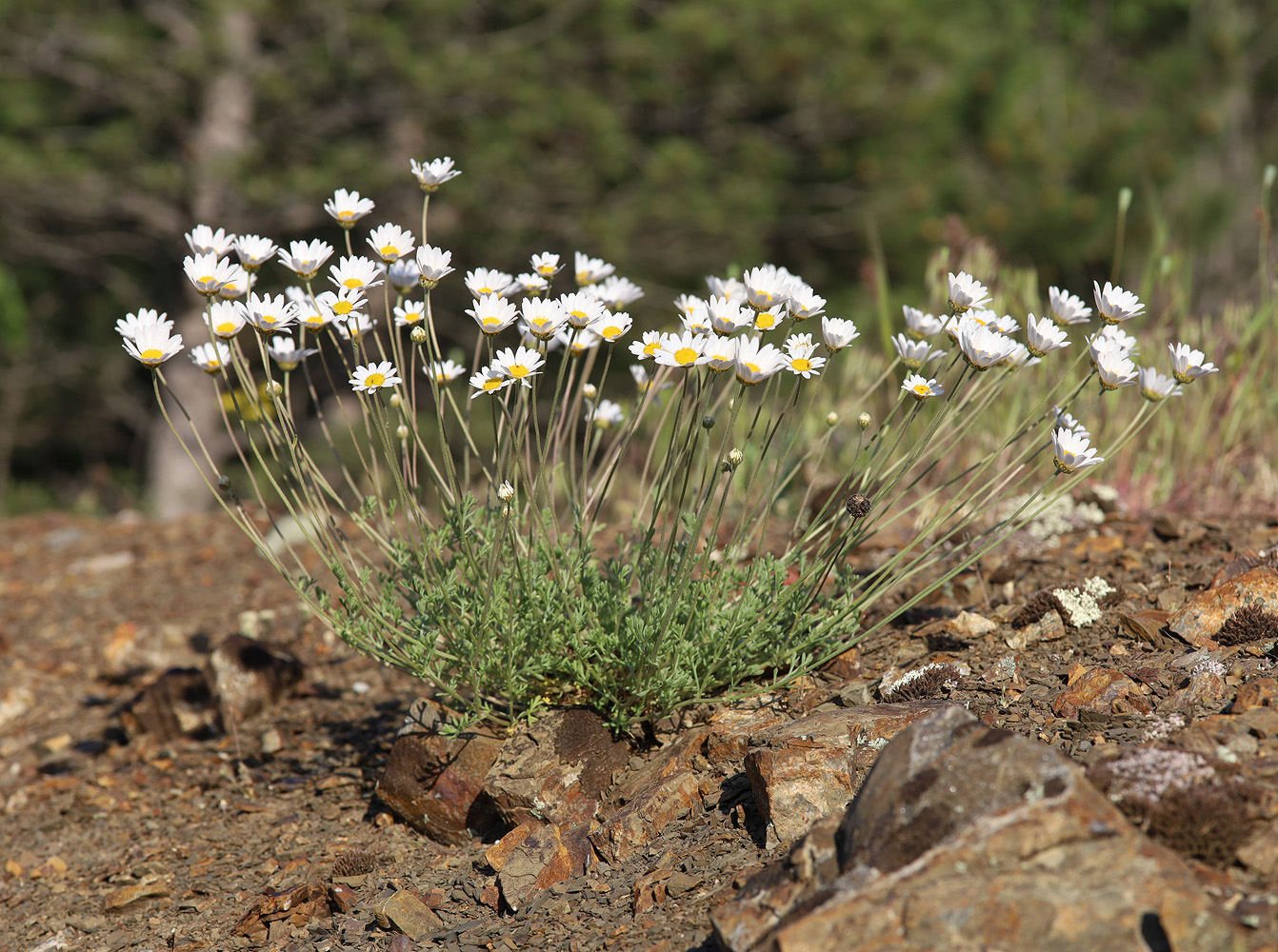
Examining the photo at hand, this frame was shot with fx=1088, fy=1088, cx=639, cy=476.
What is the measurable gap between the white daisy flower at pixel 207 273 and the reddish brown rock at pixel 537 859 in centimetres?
154

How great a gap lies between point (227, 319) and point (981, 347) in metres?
1.84

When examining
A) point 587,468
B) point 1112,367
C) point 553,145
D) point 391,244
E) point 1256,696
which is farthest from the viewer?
point 553,145

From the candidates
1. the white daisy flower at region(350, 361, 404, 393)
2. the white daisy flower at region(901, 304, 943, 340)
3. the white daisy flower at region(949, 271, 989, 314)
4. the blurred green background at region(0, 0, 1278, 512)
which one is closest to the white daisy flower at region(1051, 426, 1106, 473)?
the white daisy flower at region(949, 271, 989, 314)

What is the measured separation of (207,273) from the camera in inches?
103

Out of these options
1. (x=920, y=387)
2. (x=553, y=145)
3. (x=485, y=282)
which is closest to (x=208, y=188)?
(x=553, y=145)

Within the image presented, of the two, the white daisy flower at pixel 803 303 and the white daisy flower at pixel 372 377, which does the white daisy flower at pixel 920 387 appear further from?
the white daisy flower at pixel 372 377

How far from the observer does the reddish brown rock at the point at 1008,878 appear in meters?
1.80

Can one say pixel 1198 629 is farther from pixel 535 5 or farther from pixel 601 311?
pixel 535 5

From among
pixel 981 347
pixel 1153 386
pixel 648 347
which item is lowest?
pixel 1153 386

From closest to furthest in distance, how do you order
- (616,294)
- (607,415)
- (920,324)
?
1. (920,324)
2. (616,294)
3. (607,415)

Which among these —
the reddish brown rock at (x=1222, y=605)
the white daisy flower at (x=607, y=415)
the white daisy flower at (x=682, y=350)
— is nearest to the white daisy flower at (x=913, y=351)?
the white daisy flower at (x=682, y=350)

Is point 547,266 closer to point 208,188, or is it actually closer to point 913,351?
point 913,351

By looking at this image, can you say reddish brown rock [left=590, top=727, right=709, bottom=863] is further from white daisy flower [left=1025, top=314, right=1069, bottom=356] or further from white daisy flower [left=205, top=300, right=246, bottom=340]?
white daisy flower [left=205, top=300, right=246, bottom=340]

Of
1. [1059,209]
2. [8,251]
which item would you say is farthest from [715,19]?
[8,251]
